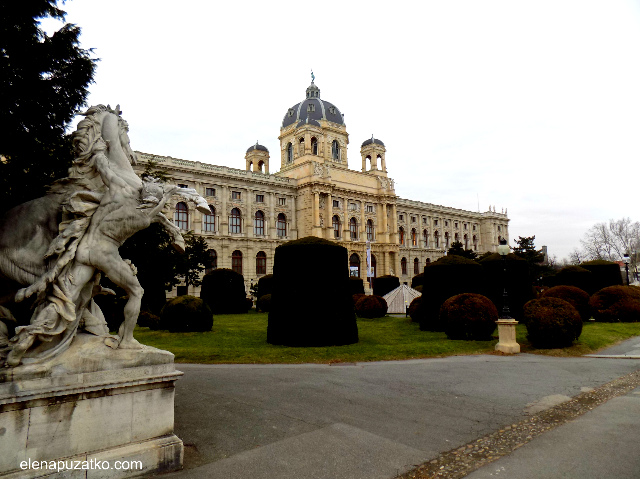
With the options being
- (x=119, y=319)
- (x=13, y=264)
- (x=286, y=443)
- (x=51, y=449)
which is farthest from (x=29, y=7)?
(x=119, y=319)

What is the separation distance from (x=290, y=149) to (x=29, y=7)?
53476 mm

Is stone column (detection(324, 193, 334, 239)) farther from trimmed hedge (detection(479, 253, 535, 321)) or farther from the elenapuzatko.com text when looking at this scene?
the elenapuzatko.com text

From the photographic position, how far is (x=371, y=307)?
2367 cm

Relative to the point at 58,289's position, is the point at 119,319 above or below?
below

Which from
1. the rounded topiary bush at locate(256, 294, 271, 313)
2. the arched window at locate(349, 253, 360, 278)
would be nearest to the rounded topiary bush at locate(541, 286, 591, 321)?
the rounded topiary bush at locate(256, 294, 271, 313)

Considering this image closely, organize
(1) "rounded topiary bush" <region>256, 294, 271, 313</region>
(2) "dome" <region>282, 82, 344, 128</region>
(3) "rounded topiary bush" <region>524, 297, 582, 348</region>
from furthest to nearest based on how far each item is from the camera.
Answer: (2) "dome" <region>282, 82, 344, 128</region>
(1) "rounded topiary bush" <region>256, 294, 271, 313</region>
(3) "rounded topiary bush" <region>524, 297, 582, 348</region>

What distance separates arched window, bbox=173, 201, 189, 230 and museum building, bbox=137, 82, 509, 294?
105 millimetres

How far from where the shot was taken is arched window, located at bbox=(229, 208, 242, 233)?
46.9 metres

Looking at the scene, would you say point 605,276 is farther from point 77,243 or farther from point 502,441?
point 77,243

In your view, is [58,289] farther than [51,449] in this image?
Yes

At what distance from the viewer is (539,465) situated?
391 cm

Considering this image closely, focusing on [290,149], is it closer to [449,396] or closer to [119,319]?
[119,319]

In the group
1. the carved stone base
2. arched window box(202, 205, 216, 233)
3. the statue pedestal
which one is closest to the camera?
the statue pedestal

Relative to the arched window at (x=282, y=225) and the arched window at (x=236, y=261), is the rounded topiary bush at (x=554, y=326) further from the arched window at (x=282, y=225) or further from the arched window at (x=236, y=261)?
the arched window at (x=282, y=225)
